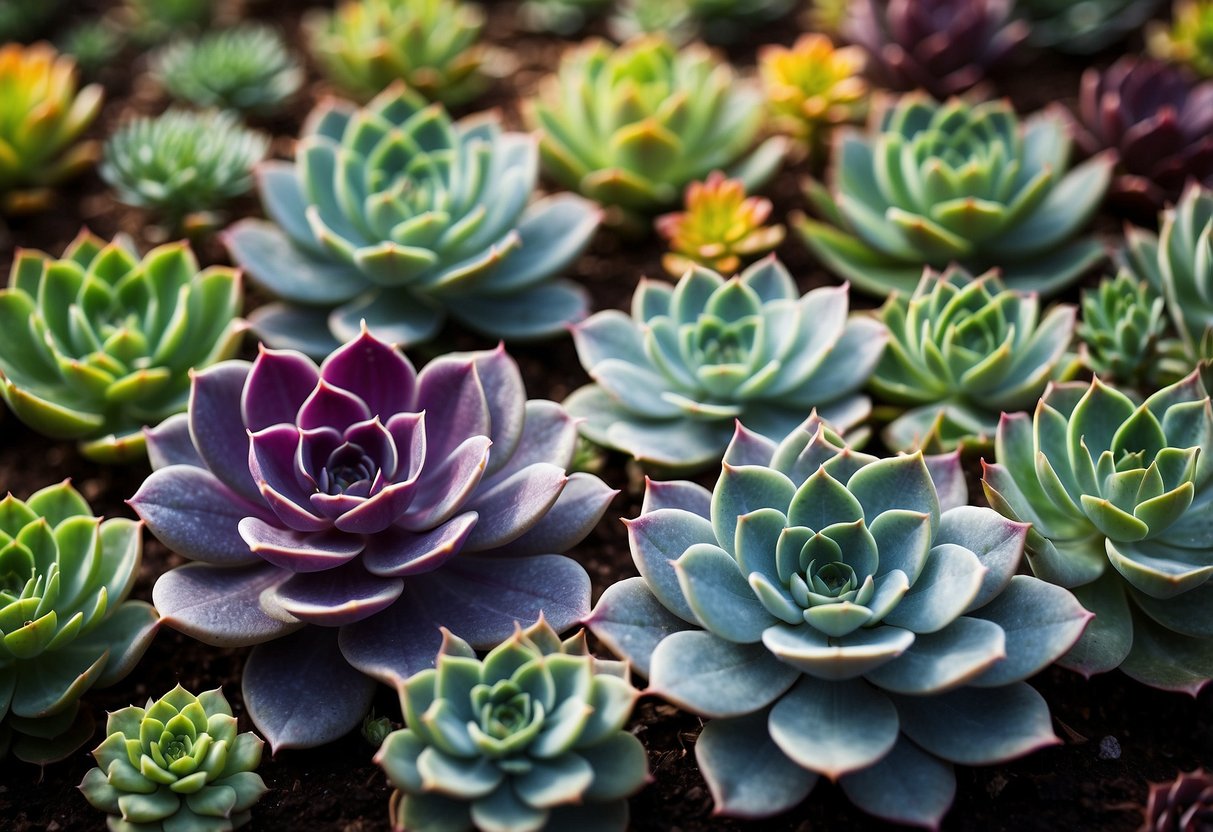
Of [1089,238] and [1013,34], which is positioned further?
[1013,34]

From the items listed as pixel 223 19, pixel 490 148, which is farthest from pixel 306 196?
pixel 223 19

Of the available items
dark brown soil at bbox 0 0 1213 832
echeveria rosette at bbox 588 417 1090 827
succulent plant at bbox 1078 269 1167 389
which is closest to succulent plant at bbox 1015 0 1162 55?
succulent plant at bbox 1078 269 1167 389

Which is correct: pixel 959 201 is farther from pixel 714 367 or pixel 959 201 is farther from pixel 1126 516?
pixel 1126 516

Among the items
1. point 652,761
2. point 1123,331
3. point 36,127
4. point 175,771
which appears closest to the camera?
point 175,771

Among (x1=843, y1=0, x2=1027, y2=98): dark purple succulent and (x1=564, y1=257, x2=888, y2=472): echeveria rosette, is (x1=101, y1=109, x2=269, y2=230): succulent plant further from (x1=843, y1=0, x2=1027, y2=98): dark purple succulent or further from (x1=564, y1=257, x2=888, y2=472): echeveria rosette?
(x1=843, y1=0, x2=1027, y2=98): dark purple succulent

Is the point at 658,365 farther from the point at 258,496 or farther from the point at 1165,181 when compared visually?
the point at 1165,181

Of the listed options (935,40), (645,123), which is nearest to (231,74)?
(645,123)
